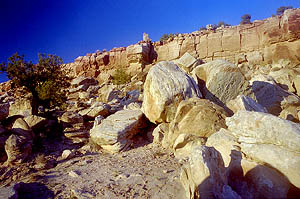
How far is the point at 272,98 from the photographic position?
20.5 feet

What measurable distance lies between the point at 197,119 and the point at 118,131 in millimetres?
2076

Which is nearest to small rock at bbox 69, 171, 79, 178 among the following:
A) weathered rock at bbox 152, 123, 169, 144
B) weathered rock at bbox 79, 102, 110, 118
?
weathered rock at bbox 152, 123, 169, 144

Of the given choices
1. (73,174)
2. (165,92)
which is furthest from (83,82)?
(73,174)

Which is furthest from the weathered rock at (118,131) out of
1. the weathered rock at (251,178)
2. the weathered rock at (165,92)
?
the weathered rock at (251,178)

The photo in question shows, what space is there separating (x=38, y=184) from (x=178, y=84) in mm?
3915

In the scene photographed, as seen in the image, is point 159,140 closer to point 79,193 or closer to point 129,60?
point 79,193

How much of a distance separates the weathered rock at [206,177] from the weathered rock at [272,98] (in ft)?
15.6

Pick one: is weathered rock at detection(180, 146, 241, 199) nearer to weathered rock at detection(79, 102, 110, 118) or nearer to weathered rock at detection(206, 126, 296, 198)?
weathered rock at detection(206, 126, 296, 198)

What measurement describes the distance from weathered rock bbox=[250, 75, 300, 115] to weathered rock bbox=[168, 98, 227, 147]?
112 inches

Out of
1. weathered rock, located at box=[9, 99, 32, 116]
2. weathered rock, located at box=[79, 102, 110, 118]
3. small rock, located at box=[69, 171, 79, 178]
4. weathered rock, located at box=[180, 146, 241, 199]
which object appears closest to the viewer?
weathered rock, located at box=[180, 146, 241, 199]

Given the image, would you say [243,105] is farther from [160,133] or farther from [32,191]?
[32,191]

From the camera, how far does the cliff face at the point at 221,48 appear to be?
65.6ft

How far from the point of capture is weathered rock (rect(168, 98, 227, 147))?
4134 millimetres

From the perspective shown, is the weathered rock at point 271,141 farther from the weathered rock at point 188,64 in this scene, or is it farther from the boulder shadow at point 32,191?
the weathered rock at point 188,64
